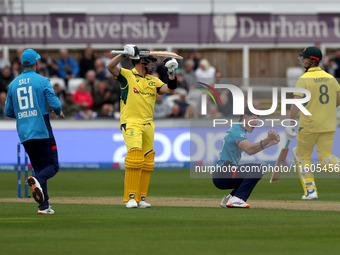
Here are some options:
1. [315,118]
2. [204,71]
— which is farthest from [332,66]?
[315,118]

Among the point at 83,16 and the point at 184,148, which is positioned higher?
the point at 83,16

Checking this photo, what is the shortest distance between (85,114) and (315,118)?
1154 cm

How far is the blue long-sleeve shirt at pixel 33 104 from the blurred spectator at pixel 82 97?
45.2ft

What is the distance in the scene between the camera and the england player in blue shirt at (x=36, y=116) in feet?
40.8

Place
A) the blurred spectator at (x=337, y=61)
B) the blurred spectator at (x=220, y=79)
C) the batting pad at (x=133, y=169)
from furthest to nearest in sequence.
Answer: the blurred spectator at (x=337, y=61) → the blurred spectator at (x=220, y=79) → the batting pad at (x=133, y=169)

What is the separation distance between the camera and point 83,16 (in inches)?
1145

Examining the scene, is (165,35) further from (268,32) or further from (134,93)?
(134,93)

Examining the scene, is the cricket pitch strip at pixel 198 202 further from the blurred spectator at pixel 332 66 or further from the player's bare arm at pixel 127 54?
the blurred spectator at pixel 332 66

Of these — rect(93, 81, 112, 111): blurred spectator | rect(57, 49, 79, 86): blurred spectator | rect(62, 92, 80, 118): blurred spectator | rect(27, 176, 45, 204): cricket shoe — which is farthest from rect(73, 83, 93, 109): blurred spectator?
rect(27, 176, 45, 204): cricket shoe

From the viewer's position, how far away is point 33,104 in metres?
12.5

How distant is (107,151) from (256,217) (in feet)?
40.2

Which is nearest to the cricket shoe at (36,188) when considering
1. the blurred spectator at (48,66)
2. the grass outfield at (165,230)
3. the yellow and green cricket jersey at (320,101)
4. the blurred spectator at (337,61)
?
the grass outfield at (165,230)

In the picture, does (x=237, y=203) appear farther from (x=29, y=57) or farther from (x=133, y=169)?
(x=29, y=57)

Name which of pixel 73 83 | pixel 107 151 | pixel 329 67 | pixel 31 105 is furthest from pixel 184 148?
pixel 31 105
